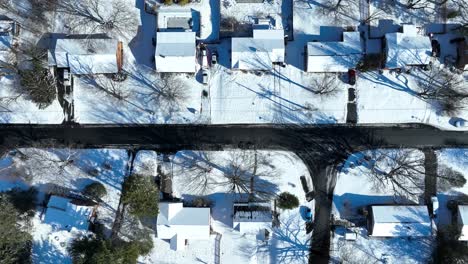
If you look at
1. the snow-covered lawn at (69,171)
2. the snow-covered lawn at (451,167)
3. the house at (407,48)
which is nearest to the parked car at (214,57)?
the snow-covered lawn at (69,171)

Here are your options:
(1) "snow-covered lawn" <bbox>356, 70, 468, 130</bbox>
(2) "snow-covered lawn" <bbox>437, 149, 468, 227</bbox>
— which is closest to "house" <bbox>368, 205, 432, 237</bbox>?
(2) "snow-covered lawn" <bbox>437, 149, 468, 227</bbox>

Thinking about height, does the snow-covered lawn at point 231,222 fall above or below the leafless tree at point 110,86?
below

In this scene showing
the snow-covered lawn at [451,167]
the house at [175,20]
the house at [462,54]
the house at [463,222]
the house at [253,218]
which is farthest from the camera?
the house at [175,20]

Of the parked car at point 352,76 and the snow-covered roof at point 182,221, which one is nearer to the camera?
the snow-covered roof at point 182,221

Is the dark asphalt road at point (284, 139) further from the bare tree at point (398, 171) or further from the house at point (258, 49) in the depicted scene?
the house at point (258, 49)

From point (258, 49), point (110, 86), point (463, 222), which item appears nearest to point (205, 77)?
point (258, 49)

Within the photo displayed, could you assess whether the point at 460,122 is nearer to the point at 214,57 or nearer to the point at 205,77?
the point at 214,57
